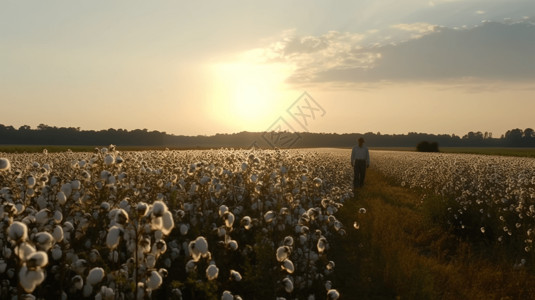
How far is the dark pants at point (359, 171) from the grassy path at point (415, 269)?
7647 mm

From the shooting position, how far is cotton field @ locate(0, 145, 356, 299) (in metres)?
3.94

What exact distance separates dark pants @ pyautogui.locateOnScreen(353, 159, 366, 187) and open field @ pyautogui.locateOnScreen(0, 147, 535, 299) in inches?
235

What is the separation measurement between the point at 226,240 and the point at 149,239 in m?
1.52

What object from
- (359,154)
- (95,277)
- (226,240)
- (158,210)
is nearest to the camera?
(158,210)

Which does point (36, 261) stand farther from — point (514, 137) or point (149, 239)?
point (514, 137)

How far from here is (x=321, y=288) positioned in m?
7.59

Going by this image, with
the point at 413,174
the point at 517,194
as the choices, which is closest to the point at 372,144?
the point at 413,174

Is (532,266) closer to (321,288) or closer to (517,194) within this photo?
(517,194)

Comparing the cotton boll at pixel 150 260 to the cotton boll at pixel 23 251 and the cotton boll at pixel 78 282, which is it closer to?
the cotton boll at pixel 78 282

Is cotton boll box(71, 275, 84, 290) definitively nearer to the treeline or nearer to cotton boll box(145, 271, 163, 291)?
cotton boll box(145, 271, 163, 291)

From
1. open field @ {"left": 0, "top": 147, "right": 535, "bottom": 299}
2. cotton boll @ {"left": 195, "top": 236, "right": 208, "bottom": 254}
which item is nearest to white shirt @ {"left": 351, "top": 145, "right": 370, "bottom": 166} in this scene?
open field @ {"left": 0, "top": 147, "right": 535, "bottom": 299}

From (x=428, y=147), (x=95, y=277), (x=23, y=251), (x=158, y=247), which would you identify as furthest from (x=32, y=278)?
(x=428, y=147)

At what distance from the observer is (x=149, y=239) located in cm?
432

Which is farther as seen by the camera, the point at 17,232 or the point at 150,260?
the point at 150,260
